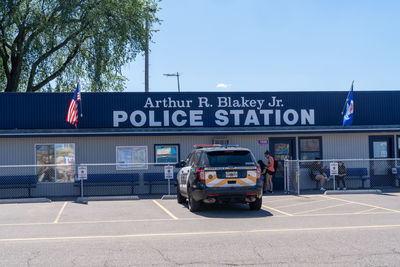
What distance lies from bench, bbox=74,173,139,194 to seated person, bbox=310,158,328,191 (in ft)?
24.8

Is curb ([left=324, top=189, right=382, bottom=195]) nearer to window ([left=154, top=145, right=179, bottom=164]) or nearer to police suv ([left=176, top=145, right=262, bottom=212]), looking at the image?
police suv ([left=176, top=145, right=262, bottom=212])

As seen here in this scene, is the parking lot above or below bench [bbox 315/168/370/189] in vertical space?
below

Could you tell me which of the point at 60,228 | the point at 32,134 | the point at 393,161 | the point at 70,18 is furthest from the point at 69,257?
the point at 70,18

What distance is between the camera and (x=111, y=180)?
19516 mm

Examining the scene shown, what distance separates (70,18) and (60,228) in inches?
899

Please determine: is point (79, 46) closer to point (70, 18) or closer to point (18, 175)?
point (70, 18)

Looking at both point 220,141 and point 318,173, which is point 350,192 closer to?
point 318,173

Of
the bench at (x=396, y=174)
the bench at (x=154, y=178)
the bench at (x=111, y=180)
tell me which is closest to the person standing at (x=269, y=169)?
the bench at (x=154, y=178)

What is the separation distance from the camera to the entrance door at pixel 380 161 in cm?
2175

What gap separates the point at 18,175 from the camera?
1925 centimetres

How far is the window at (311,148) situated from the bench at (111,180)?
24.6 feet

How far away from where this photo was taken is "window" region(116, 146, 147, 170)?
20156mm

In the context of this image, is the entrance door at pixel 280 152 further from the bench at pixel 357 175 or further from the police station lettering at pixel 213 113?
the bench at pixel 357 175

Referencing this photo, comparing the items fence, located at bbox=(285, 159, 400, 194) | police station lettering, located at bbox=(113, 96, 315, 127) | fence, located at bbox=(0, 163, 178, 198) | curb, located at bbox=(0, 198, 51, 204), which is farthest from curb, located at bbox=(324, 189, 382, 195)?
curb, located at bbox=(0, 198, 51, 204)
